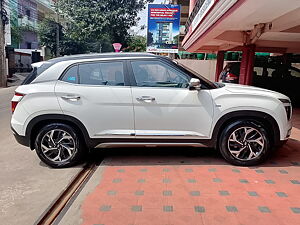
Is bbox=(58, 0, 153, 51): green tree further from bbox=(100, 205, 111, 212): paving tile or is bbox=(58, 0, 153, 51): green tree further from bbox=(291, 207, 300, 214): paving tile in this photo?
bbox=(291, 207, 300, 214): paving tile

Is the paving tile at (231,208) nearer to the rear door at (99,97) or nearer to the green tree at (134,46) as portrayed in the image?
the rear door at (99,97)

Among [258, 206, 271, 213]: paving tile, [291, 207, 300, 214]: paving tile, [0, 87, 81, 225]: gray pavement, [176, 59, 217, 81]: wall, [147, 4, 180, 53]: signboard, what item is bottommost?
[0, 87, 81, 225]: gray pavement

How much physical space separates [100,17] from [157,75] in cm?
2092

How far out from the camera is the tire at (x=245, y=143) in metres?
4.09

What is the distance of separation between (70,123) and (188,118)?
1.83 metres

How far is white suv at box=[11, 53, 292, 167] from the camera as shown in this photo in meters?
4.03

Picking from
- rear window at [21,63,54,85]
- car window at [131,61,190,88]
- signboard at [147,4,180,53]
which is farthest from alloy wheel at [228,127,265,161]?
signboard at [147,4,180,53]

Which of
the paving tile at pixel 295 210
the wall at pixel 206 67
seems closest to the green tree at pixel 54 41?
the wall at pixel 206 67

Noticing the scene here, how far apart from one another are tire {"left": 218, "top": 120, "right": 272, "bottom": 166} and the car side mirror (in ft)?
2.59

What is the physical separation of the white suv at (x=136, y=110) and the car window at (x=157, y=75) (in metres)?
0.02

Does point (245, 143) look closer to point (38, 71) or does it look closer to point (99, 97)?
point (99, 97)

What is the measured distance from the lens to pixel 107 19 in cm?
2334

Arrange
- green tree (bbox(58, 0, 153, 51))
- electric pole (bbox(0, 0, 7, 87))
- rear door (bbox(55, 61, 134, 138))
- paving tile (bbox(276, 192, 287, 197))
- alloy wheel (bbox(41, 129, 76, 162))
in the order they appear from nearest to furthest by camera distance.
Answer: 1. paving tile (bbox(276, 192, 287, 197))
2. rear door (bbox(55, 61, 134, 138))
3. alloy wheel (bbox(41, 129, 76, 162))
4. electric pole (bbox(0, 0, 7, 87))
5. green tree (bbox(58, 0, 153, 51))

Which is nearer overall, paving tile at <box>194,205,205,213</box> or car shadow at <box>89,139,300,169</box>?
paving tile at <box>194,205,205,213</box>
